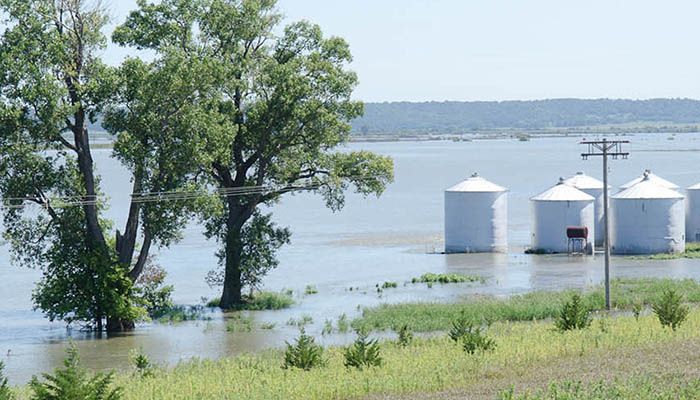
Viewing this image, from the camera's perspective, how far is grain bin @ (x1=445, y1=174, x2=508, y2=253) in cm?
5700

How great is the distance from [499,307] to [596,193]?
26.7m

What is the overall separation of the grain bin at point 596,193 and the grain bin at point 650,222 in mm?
2207

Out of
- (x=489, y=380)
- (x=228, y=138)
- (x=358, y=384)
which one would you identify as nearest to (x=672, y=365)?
(x=489, y=380)

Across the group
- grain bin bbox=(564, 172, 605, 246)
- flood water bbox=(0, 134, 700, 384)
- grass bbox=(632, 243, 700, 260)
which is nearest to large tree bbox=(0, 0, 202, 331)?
flood water bbox=(0, 134, 700, 384)

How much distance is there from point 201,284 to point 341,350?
2338cm

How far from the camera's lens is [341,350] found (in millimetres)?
26734

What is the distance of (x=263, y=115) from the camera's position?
41.3 m

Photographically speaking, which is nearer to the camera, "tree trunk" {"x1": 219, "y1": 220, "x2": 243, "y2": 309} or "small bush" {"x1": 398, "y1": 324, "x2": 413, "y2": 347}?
"small bush" {"x1": 398, "y1": 324, "x2": 413, "y2": 347}

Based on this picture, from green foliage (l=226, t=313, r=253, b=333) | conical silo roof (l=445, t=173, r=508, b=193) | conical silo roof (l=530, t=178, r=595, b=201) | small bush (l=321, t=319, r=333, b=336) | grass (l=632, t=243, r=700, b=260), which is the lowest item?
green foliage (l=226, t=313, r=253, b=333)

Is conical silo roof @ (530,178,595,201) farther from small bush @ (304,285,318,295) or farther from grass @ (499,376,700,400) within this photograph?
grass @ (499,376,700,400)

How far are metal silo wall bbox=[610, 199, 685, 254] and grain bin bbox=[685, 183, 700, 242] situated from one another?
4.24 m

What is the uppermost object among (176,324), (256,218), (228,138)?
(228,138)

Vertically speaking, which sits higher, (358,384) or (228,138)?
(228,138)

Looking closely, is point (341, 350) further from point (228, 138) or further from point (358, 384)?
point (228, 138)
